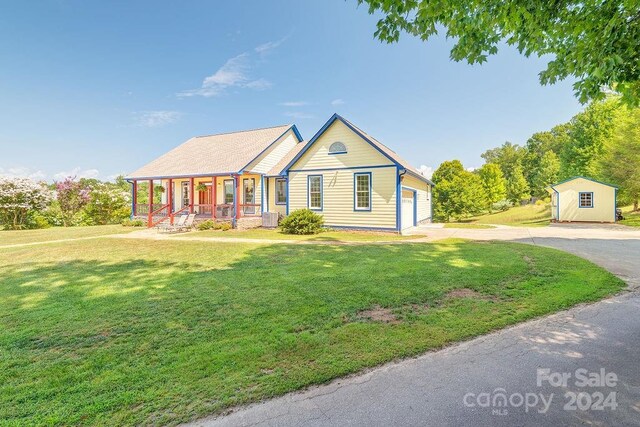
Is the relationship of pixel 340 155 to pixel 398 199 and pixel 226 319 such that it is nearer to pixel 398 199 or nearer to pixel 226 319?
pixel 398 199

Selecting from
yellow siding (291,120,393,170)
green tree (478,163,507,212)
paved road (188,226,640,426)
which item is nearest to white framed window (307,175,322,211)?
yellow siding (291,120,393,170)

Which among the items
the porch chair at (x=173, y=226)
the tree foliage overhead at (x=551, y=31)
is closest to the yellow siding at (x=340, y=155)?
the porch chair at (x=173, y=226)

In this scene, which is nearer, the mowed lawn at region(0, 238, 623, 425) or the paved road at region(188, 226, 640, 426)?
the paved road at region(188, 226, 640, 426)

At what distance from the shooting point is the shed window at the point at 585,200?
2309 cm

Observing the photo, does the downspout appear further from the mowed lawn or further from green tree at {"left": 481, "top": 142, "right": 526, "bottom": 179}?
green tree at {"left": 481, "top": 142, "right": 526, "bottom": 179}

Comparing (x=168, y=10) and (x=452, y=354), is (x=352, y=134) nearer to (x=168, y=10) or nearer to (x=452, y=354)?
(x=168, y=10)

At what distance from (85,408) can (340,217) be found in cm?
1541

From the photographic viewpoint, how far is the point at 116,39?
1975 cm

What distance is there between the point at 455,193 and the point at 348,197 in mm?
21663

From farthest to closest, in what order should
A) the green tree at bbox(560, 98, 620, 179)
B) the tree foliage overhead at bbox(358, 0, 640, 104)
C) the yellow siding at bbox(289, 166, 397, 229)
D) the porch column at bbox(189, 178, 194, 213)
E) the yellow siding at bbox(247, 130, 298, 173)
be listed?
the green tree at bbox(560, 98, 620, 179), the porch column at bbox(189, 178, 194, 213), the yellow siding at bbox(247, 130, 298, 173), the yellow siding at bbox(289, 166, 397, 229), the tree foliage overhead at bbox(358, 0, 640, 104)

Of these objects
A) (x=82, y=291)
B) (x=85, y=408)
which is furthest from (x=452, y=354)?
(x=82, y=291)

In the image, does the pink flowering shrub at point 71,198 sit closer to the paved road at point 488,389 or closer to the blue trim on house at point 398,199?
the blue trim on house at point 398,199

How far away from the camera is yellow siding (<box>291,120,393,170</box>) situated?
16.7 m

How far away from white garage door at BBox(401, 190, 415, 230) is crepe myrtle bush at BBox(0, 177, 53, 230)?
26.3 m
